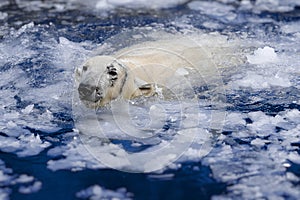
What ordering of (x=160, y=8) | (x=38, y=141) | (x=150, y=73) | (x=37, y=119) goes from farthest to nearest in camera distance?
(x=160, y=8) → (x=150, y=73) → (x=37, y=119) → (x=38, y=141)

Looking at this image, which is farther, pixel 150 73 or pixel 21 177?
pixel 150 73

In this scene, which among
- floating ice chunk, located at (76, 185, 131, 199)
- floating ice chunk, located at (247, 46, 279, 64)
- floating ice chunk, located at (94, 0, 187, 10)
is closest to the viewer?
floating ice chunk, located at (76, 185, 131, 199)

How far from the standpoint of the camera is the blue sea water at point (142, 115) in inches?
141

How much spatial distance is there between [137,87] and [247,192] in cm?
175

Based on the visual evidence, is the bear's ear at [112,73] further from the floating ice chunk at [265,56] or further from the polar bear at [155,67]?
the floating ice chunk at [265,56]

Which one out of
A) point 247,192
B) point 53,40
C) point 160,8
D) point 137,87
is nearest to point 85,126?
point 137,87

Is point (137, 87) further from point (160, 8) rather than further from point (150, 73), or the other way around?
point (160, 8)

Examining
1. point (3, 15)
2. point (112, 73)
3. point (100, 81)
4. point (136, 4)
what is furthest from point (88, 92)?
point (136, 4)

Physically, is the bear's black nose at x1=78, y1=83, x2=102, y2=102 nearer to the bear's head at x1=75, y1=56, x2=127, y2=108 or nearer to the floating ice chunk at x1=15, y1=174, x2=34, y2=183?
the bear's head at x1=75, y1=56, x2=127, y2=108

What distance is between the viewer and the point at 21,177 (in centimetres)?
371

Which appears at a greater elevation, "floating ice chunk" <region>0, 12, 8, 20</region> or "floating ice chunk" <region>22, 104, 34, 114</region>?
"floating ice chunk" <region>0, 12, 8, 20</region>

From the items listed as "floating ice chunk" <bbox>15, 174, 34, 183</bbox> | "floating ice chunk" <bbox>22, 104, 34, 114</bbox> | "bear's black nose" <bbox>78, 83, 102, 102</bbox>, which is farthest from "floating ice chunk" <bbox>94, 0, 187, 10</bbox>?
"floating ice chunk" <bbox>15, 174, 34, 183</bbox>

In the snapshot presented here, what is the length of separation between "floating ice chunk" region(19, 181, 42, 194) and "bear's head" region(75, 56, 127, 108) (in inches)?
38.3

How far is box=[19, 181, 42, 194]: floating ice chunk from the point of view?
3.54 meters
